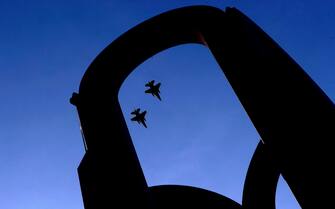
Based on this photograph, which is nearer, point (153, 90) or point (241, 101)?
point (241, 101)

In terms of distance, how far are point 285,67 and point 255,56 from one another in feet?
1.56

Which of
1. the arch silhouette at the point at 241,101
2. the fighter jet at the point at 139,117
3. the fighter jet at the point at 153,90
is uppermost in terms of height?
the fighter jet at the point at 153,90

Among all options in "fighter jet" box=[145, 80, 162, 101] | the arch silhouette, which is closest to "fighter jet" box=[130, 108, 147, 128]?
"fighter jet" box=[145, 80, 162, 101]

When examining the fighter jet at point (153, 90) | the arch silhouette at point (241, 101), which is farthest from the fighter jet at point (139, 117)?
the arch silhouette at point (241, 101)

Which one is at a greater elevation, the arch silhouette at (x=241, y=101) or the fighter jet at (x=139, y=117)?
the fighter jet at (x=139, y=117)

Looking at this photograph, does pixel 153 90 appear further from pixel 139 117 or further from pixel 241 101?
pixel 241 101

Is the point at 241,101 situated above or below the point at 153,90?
below

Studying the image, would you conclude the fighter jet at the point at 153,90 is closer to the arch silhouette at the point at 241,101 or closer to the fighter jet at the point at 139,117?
the fighter jet at the point at 139,117

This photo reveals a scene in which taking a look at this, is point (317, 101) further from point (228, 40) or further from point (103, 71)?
point (103, 71)

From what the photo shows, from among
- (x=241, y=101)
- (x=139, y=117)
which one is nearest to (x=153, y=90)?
(x=139, y=117)

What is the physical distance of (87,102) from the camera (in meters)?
7.59

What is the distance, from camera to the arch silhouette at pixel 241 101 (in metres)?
3.46

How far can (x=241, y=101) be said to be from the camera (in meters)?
4.53

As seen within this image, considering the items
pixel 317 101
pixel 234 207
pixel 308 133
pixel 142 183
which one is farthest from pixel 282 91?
pixel 234 207
